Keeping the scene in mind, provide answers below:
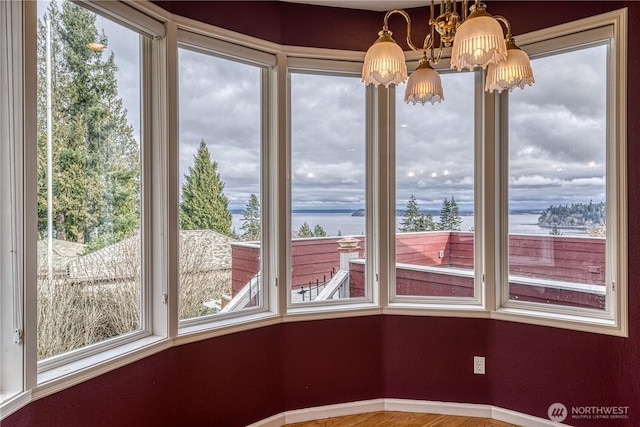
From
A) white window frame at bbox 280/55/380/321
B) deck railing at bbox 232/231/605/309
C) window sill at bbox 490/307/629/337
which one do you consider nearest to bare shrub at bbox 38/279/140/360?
deck railing at bbox 232/231/605/309

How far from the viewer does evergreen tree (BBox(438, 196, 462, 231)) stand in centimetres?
282

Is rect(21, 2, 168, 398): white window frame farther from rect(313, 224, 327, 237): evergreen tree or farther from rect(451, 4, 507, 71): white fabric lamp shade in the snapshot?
rect(451, 4, 507, 71): white fabric lamp shade

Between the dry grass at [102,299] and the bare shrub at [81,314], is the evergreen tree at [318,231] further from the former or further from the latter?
the bare shrub at [81,314]

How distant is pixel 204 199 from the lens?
94.9 inches

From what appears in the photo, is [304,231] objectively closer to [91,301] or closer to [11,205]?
[91,301]

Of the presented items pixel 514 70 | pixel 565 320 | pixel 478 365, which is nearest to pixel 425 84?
pixel 514 70

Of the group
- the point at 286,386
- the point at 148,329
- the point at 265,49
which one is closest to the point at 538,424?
the point at 286,386

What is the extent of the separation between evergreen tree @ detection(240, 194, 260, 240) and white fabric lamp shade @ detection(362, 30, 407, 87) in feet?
4.11

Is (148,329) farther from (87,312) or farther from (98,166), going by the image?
(98,166)

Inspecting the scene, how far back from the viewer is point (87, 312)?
76.2 inches

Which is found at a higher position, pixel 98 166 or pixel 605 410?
pixel 98 166

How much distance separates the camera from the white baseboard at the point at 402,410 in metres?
2.60

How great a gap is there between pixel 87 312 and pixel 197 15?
5.37 ft

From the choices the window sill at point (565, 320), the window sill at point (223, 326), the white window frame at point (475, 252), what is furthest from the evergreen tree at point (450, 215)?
the window sill at point (223, 326)
